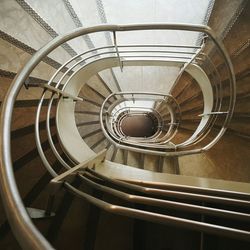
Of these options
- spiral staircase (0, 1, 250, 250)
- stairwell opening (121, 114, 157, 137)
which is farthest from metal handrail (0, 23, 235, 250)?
stairwell opening (121, 114, 157, 137)

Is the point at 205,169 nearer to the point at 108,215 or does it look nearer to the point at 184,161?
the point at 184,161

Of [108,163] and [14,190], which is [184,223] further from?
[108,163]

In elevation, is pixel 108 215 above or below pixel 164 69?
below

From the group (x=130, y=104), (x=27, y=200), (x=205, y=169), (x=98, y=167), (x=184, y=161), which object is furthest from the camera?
(x=130, y=104)

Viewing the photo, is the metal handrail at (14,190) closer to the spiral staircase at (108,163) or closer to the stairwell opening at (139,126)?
the spiral staircase at (108,163)

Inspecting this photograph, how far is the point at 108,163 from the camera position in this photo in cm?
214

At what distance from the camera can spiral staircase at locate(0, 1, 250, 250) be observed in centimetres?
96

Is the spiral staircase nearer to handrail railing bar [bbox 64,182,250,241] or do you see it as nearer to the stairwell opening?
handrail railing bar [bbox 64,182,250,241]

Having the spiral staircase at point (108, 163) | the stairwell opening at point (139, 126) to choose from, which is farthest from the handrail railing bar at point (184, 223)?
the stairwell opening at point (139, 126)

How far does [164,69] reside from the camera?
13.4ft

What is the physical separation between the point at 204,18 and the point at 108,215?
3.08m

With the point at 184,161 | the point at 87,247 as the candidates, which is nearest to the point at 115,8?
the point at 184,161

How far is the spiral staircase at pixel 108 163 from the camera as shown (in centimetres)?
96

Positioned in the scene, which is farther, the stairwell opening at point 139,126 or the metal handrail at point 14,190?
the stairwell opening at point 139,126
